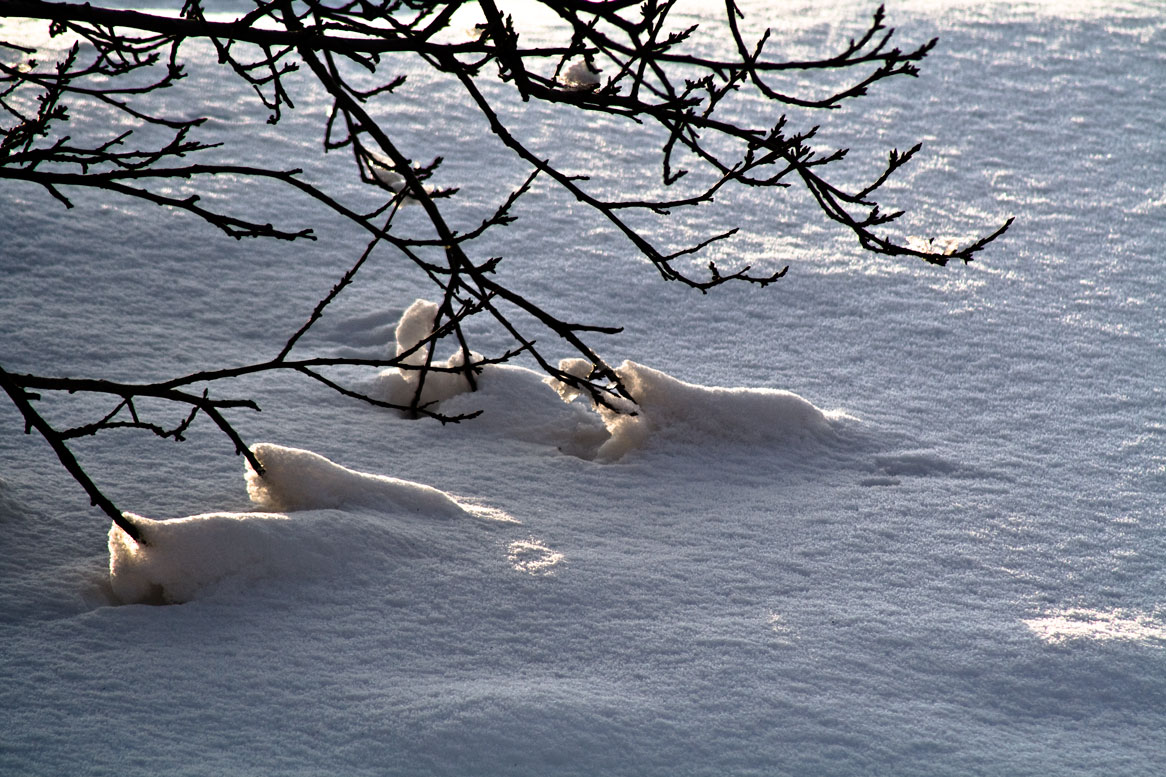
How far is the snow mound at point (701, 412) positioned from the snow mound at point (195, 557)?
122 cm

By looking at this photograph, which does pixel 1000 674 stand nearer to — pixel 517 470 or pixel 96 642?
pixel 517 470

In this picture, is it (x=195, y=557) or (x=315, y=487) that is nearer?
(x=195, y=557)

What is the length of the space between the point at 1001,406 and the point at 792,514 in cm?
131

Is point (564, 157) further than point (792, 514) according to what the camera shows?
Yes

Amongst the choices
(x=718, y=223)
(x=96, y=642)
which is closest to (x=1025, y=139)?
(x=718, y=223)

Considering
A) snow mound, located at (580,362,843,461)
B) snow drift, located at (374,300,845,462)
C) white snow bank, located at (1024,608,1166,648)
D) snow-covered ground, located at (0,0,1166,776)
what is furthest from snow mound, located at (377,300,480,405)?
white snow bank, located at (1024,608,1166,648)

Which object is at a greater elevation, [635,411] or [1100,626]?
[635,411]

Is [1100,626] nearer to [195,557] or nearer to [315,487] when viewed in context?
[315,487]

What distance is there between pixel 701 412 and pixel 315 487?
1281mm

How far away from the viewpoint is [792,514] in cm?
302

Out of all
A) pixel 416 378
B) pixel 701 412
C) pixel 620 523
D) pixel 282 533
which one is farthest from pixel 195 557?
pixel 701 412

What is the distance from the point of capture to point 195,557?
7.93 ft

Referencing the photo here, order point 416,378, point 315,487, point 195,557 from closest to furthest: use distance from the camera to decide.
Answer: point 195,557 → point 315,487 → point 416,378

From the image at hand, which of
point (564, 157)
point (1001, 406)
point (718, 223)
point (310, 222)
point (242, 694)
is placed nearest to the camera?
point (242, 694)
